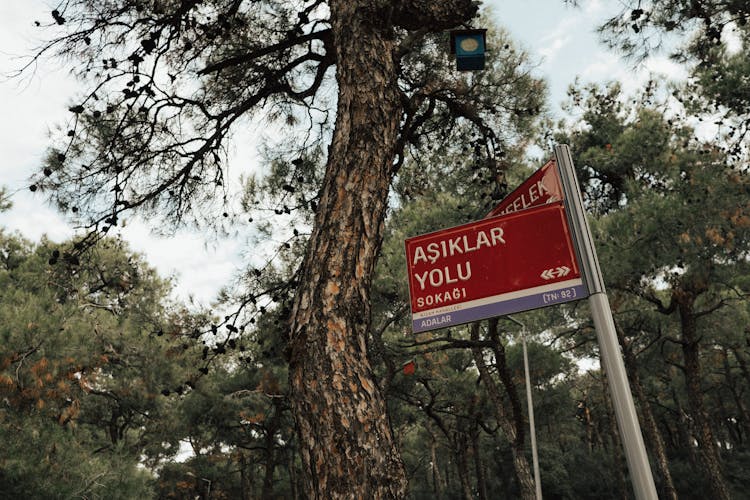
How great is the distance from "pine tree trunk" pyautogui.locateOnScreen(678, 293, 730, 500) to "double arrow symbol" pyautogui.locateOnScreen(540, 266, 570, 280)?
500 inches

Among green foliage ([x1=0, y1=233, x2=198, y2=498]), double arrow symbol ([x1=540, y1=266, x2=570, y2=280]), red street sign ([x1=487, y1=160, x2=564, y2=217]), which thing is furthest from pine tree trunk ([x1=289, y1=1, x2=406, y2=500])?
green foliage ([x1=0, y1=233, x2=198, y2=498])

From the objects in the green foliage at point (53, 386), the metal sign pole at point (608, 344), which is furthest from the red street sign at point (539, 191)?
the green foliage at point (53, 386)

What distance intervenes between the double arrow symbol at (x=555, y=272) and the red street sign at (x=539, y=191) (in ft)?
0.91

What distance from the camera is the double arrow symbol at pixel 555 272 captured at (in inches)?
71.0

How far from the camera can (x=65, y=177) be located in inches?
189

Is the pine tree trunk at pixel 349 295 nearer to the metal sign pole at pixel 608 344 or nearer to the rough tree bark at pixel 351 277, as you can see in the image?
the rough tree bark at pixel 351 277

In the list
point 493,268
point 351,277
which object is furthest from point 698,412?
point 493,268

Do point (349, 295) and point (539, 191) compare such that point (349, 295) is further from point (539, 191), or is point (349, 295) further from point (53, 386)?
point (53, 386)

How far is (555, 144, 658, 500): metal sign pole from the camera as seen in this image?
135 centimetres

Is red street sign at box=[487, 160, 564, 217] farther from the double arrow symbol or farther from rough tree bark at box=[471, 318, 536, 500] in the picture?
rough tree bark at box=[471, 318, 536, 500]

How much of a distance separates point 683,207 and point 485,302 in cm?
894

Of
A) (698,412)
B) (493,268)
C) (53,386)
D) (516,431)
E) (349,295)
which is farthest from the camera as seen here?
(698,412)

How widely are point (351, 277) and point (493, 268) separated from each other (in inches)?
32.5

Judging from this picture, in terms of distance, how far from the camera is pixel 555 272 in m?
1.82
